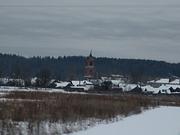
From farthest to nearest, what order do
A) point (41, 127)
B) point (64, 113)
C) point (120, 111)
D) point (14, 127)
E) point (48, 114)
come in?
point (120, 111), point (64, 113), point (48, 114), point (41, 127), point (14, 127)

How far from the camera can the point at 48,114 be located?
904 inches

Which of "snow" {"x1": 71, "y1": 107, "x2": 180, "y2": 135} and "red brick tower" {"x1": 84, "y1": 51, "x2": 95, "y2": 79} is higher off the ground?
"red brick tower" {"x1": 84, "y1": 51, "x2": 95, "y2": 79}

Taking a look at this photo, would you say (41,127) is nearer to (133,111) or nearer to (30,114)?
(30,114)

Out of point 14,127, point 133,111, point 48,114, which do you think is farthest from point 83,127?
point 133,111

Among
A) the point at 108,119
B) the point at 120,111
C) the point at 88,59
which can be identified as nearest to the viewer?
the point at 108,119

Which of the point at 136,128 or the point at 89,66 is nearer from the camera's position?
the point at 136,128

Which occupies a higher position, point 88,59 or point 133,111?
point 88,59

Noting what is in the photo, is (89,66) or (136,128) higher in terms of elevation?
(89,66)

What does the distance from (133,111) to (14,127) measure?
2264 centimetres

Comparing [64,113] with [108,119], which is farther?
[108,119]

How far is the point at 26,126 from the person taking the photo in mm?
18531

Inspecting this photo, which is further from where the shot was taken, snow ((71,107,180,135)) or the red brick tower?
the red brick tower

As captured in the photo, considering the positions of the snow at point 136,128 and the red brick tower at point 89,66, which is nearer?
the snow at point 136,128

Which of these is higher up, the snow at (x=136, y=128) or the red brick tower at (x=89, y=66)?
the red brick tower at (x=89, y=66)
